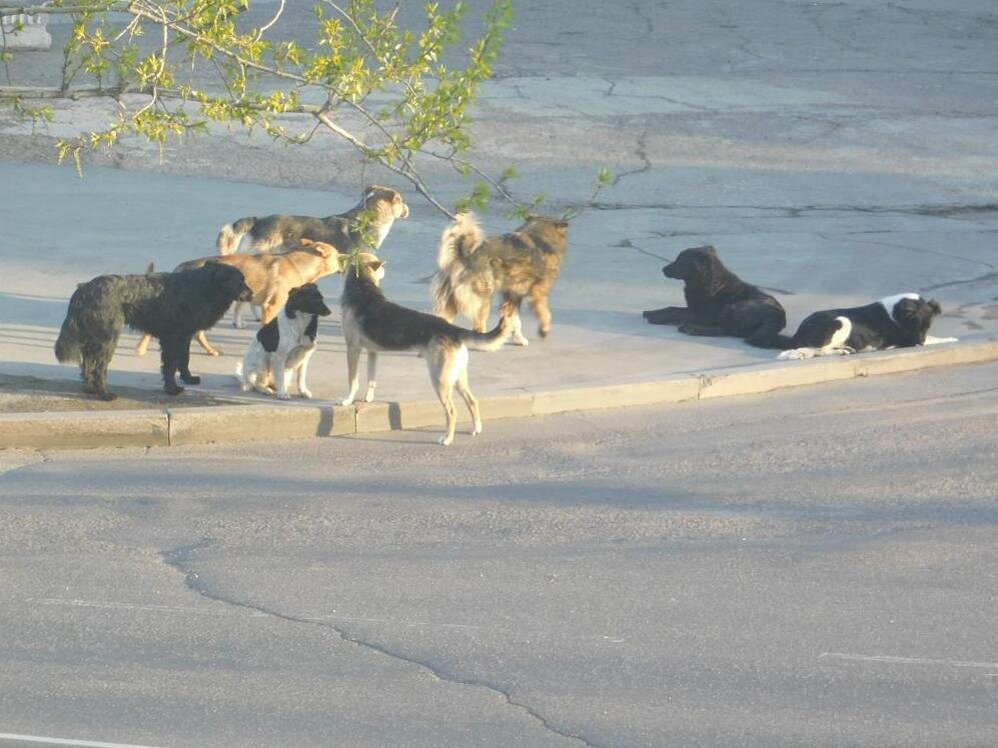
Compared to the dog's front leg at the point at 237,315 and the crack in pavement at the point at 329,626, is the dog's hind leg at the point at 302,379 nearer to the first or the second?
the dog's front leg at the point at 237,315

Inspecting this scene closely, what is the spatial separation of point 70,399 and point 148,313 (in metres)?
0.81

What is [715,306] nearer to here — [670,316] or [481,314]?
[670,316]

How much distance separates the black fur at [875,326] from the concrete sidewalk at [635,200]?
11.0 inches

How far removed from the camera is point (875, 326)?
13.9 metres

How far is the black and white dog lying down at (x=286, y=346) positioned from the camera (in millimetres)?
11898

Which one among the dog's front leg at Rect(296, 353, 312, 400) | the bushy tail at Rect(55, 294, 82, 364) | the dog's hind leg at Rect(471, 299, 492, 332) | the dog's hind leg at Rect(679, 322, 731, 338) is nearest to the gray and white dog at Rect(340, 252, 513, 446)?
the dog's front leg at Rect(296, 353, 312, 400)

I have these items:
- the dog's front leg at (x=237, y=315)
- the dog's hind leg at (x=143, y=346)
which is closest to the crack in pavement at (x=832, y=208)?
the dog's front leg at (x=237, y=315)

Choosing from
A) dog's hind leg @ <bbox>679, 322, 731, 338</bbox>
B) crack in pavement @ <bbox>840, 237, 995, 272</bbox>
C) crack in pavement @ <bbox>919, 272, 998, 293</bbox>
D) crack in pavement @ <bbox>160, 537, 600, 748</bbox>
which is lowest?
crack in pavement @ <bbox>160, 537, 600, 748</bbox>

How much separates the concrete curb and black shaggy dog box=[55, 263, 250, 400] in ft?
1.64

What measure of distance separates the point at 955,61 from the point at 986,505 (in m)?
20.6

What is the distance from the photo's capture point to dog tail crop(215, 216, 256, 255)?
1420 centimetres

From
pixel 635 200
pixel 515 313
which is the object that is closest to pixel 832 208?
pixel 635 200

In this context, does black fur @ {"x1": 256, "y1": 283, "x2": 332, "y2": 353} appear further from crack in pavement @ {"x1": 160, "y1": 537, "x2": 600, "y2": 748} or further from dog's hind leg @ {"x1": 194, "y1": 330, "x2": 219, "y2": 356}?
crack in pavement @ {"x1": 160, "y1": 537, "x2": 600, "y2": 748}

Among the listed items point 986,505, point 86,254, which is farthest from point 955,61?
point 986,505
